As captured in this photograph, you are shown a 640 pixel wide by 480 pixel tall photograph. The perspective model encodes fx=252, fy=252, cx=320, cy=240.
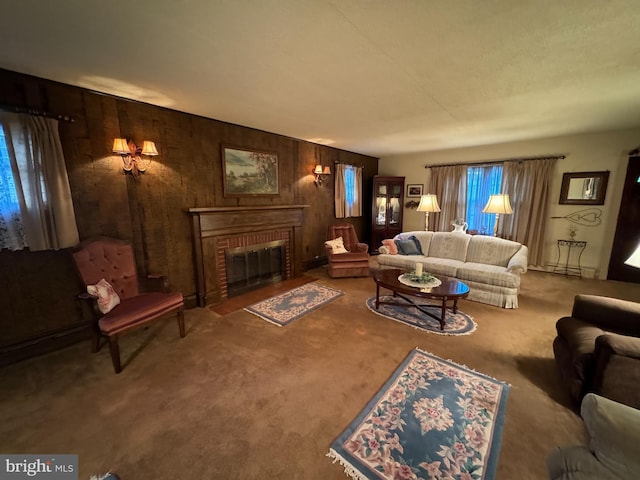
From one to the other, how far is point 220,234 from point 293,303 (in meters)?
1.42

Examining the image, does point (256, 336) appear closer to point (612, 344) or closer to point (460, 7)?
point (612, 344)

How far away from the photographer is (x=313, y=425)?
5.40 feet

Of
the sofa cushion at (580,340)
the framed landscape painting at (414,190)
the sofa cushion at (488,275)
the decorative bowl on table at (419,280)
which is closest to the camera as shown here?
the sofa cushion at (580,340)

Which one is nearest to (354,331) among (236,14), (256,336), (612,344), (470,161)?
(256,336)

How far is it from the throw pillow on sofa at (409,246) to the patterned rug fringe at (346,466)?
3.63 meters

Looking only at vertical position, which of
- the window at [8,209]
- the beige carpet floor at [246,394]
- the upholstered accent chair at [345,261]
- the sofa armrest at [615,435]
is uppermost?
the window at [8,209]

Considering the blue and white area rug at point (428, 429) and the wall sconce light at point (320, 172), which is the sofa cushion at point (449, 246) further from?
the blue and white area rug at point (428, 429)

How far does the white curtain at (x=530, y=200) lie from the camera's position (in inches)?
185

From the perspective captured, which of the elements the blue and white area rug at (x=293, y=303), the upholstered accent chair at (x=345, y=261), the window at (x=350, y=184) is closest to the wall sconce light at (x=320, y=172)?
the window at (x=350, y=184)

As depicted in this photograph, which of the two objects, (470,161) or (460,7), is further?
(470,161)

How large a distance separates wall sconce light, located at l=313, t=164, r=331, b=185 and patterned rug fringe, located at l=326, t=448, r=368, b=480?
4.36 meters

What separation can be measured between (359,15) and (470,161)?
504cm

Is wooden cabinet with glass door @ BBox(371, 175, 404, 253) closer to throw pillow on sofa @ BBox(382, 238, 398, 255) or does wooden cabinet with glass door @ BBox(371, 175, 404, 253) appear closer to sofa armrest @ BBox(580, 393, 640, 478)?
throw pillow on sofa @ BBox(382, 238, 398, 255)

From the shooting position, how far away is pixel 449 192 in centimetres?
575
